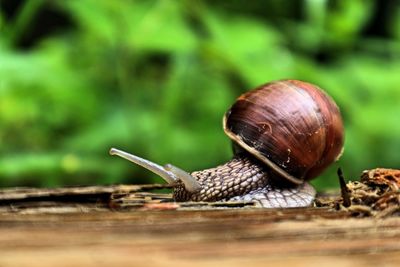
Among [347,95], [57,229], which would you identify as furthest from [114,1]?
[57,229]

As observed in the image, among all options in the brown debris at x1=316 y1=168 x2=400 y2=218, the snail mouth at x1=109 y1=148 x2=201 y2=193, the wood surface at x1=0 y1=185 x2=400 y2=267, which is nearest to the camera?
the wood surface at x1=0 y1=185 x2=400 y2=267

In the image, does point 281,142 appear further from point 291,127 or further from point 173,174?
point 173,174

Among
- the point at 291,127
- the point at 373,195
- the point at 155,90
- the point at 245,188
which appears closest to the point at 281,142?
the point at 291,127

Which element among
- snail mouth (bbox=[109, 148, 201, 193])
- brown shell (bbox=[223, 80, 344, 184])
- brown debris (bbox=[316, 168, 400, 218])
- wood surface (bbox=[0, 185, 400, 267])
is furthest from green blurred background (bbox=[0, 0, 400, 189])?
wood surface (bbox=[0, 185, 400, 267])

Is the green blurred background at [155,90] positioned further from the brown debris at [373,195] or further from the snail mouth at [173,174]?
the brown debris at [373,195]

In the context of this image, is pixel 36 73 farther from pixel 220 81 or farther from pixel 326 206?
pixel 326 206

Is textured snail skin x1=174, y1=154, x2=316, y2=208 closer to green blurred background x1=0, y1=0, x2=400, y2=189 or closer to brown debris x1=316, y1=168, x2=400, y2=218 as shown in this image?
brown debris x1=316, y1=168, x2=400, y2=218

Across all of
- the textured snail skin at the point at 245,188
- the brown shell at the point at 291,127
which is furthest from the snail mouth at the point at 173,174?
the brown shell at the point at 291,127
